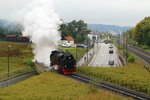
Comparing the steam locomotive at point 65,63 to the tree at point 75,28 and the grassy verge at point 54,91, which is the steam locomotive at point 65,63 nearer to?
the grassy verge at point 54,91

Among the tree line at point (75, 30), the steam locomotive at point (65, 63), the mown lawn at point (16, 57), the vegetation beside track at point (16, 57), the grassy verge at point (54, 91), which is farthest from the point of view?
the tree line at point (75, 30)

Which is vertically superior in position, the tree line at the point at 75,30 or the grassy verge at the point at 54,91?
the tree line at the point at 75,30

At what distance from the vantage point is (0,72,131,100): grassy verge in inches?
1292

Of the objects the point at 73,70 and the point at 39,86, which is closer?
the point at 39,86

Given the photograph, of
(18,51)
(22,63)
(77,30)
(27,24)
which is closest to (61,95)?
(27,24)

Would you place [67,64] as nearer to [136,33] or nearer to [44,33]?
[44,33]

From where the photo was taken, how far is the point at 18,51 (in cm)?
10981

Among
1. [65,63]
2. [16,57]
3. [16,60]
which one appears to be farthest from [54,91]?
[16,57]

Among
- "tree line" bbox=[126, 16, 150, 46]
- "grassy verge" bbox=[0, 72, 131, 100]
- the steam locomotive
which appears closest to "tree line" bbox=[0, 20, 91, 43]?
"tree line" bbox=[126, 16, 150, 46]

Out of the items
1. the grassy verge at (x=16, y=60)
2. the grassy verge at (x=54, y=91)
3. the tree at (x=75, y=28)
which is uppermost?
the tree at (x=75, y=28)

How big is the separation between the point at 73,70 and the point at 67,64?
8.93ft

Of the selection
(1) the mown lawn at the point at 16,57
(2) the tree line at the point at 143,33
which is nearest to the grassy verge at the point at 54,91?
(1) the mown lawn at the point at 16,57

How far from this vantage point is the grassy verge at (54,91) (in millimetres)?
32812

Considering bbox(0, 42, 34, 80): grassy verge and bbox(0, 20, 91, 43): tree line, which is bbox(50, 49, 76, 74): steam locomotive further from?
bbox(0, 20, 91, 43): tree line
